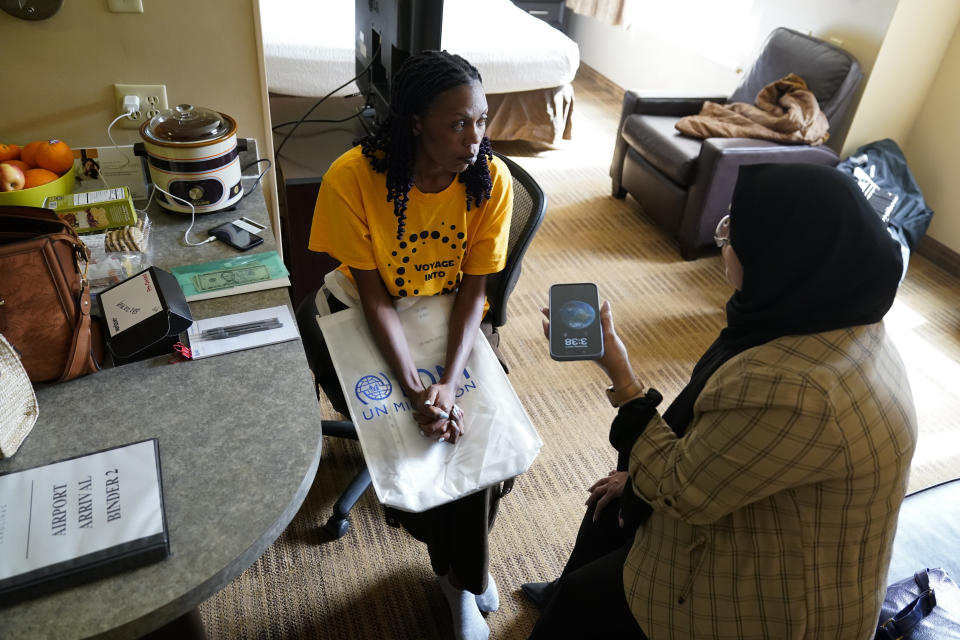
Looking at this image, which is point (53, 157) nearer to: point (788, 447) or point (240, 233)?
point (240, 233)

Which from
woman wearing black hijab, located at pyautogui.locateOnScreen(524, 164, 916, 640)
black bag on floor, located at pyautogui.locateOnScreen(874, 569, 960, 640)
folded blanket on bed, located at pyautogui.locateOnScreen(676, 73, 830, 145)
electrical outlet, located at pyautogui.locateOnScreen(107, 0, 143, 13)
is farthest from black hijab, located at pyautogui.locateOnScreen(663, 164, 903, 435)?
folded blanket on bed, located at pyautogui.locateOnScreen(676, 73, 830, 145)

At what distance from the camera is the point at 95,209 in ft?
4.48

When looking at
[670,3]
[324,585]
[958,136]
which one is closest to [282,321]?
[324,585]

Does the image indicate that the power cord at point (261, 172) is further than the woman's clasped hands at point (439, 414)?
Yes

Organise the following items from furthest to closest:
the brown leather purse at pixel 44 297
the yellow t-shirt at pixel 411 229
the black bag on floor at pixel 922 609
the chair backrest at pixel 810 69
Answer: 1. the chair backrest at pixel 810 69
2. the yellow t-shirt at pixel 411 229
3. the black bag on floor at pixel 922 609
4. the brown leather purse at pixel 44 297

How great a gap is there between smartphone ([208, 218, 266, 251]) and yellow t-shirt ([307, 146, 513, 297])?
140 mm

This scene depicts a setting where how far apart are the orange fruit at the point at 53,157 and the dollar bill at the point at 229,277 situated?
48 cm

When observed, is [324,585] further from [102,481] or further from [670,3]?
[670,3]

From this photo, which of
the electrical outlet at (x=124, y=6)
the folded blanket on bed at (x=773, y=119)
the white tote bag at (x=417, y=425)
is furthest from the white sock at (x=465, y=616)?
the folded blanket on bed at (x=773, y=119)

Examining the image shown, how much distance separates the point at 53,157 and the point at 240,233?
1.44 feet

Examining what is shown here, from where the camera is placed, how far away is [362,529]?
5.55ft

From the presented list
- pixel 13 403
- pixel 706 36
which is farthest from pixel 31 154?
pixel 706 36

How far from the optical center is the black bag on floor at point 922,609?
3.90 ft

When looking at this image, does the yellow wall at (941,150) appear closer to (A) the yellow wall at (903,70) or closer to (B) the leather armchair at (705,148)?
(A) the yellow wall at (903,70)
